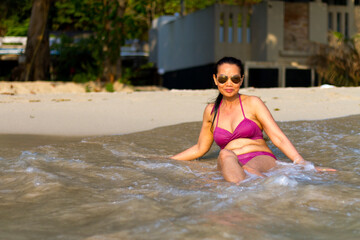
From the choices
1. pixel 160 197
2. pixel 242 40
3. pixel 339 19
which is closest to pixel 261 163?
pixel 160 197

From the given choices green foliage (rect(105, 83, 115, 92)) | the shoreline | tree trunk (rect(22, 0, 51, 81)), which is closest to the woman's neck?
the shoreline

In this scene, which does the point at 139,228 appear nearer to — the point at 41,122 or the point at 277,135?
the point at 277,135

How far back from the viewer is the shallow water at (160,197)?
8.95ft

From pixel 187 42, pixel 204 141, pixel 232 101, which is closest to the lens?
pixel 232 101

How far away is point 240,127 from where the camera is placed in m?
4.32

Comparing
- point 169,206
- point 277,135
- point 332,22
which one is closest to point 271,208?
point 169,206

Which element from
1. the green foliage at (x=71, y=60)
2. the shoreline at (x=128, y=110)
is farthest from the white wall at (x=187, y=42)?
the shoreline at (x=128, y=110)

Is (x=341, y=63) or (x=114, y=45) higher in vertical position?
(x=114, y=45)

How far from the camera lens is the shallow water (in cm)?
273

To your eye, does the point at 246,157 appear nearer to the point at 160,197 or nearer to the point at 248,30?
the point at 160,197

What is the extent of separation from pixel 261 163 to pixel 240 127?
0.36 metres

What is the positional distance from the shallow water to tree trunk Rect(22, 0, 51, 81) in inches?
465

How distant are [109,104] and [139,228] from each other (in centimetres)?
619

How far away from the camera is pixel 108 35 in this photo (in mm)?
15633
